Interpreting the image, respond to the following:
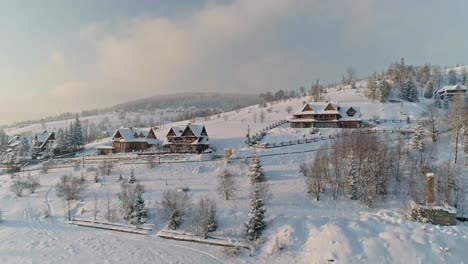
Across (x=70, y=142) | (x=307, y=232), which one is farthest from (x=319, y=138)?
(x=70, y=142)

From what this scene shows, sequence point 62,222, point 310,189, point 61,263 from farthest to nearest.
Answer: point 310,189
point 62,222
point 61,263

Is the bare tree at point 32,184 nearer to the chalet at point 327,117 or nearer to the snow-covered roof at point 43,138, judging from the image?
the snow-covered roof at point 43,138

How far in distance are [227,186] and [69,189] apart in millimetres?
16294

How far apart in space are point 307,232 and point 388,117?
58.1 m

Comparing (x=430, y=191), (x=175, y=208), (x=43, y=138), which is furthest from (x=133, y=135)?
(x=430, y=191)

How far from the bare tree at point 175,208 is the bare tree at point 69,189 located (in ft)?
32.5

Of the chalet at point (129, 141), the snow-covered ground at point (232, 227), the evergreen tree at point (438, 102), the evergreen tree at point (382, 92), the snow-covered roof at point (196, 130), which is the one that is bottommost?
the snow-covered ground at point (232, 227)

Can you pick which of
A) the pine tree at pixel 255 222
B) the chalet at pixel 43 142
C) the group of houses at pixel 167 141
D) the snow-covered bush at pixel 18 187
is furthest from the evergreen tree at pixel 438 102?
the chalet at pixel 43 142

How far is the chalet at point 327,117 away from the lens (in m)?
64.0

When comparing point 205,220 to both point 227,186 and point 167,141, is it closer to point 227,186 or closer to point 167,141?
point 227,186

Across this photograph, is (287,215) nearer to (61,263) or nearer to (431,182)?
(431,182)

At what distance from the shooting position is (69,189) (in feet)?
113

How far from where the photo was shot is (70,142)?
68688mm

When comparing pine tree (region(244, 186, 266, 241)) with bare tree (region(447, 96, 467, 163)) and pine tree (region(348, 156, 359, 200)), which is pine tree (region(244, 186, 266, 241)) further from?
bare tree (region(447, 96, 467, 163))
